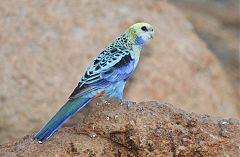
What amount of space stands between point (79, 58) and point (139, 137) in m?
4.19

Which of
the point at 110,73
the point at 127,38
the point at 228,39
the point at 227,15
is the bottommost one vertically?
the point at 110,73

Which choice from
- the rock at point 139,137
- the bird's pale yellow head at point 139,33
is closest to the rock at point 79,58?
the bird's pale yellow head at point 139,33

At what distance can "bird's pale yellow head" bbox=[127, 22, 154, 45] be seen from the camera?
21.5 ft

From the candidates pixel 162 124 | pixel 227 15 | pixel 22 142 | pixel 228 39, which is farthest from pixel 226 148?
pixel 227 15

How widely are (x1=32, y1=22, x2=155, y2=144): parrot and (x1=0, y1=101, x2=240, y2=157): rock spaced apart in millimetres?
151

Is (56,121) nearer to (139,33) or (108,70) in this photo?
(108,70)

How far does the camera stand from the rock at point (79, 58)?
9.20 m

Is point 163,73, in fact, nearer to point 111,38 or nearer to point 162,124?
point 111,38

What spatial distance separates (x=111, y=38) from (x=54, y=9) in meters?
0.95

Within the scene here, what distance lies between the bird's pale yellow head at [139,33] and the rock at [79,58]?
2.97 m

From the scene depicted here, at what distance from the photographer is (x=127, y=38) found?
6.56 meters

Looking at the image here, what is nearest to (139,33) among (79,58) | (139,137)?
(139,137)

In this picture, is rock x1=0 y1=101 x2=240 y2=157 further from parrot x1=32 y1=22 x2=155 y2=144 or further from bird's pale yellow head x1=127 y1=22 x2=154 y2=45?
bird's pale yellow head x1=127 y1=22 x2=154 y2=45

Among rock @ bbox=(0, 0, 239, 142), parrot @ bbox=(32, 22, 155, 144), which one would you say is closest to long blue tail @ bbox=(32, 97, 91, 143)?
parrot @ bbox=(32, 22, 155, 144)
